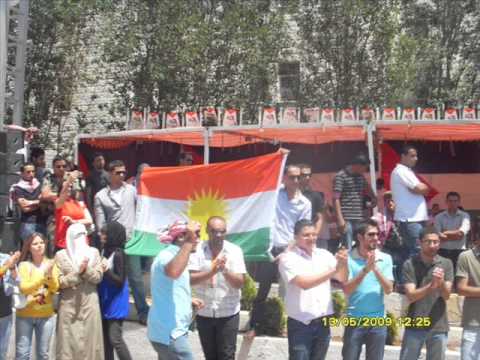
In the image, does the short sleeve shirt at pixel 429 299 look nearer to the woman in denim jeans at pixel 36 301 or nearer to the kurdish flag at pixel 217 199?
the kurdish flag at pixel 217 199

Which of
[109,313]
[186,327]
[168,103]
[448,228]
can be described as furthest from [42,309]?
[168,103]

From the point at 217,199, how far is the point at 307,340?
277 centimetres

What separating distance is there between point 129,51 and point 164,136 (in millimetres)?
5113

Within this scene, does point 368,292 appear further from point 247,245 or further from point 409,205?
point 409,205

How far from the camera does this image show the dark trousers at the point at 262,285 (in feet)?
29.5

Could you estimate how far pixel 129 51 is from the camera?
18250 millimetres

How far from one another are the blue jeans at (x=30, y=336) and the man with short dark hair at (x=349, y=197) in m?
3.98

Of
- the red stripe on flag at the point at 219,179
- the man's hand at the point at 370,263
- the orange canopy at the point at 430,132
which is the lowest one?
the man's hand at the point at 370,263

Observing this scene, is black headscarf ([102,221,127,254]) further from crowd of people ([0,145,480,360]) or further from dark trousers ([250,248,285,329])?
dark trousers ([250,248,285,329])

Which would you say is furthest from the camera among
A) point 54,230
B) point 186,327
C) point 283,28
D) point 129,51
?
point 283,28

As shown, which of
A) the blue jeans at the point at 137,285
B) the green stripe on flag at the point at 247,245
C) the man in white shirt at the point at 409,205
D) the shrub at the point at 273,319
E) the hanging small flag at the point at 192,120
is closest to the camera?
the green stripe on flag at the point at 247,245

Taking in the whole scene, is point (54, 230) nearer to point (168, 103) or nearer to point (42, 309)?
point (42, 309)

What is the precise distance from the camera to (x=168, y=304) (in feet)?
21.8

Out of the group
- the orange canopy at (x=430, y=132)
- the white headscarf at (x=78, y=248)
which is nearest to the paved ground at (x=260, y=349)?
the white headscarf at (x=78, y=248)
